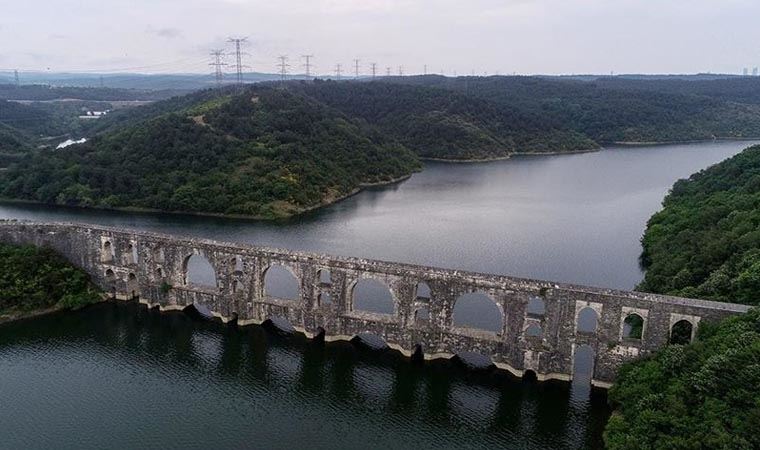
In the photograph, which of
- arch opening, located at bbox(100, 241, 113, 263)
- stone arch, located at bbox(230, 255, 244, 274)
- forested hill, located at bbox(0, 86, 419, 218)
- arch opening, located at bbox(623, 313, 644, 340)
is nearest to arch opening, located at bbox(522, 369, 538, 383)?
arch opening, located at bbox(623, 313, 644, 340)

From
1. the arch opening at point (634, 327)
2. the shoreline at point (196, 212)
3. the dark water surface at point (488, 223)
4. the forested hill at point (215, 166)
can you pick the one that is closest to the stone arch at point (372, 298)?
the dark water surface at point (488, 223)

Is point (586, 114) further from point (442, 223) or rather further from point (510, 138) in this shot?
point (442, 223)

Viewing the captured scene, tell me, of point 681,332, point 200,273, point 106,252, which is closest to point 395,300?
point 681,332

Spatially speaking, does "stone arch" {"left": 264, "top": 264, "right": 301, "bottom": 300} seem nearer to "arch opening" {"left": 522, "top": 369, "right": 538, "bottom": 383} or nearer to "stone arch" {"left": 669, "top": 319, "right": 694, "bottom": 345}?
"arch opening" {"left": 522, "top": 369, "right": 538, "bottom": 383}

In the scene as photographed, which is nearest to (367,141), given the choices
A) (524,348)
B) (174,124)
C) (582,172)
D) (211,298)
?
(174,124)

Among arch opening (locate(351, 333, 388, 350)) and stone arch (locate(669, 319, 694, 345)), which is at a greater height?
stone arch (locate(669, 319, 694, 345))
